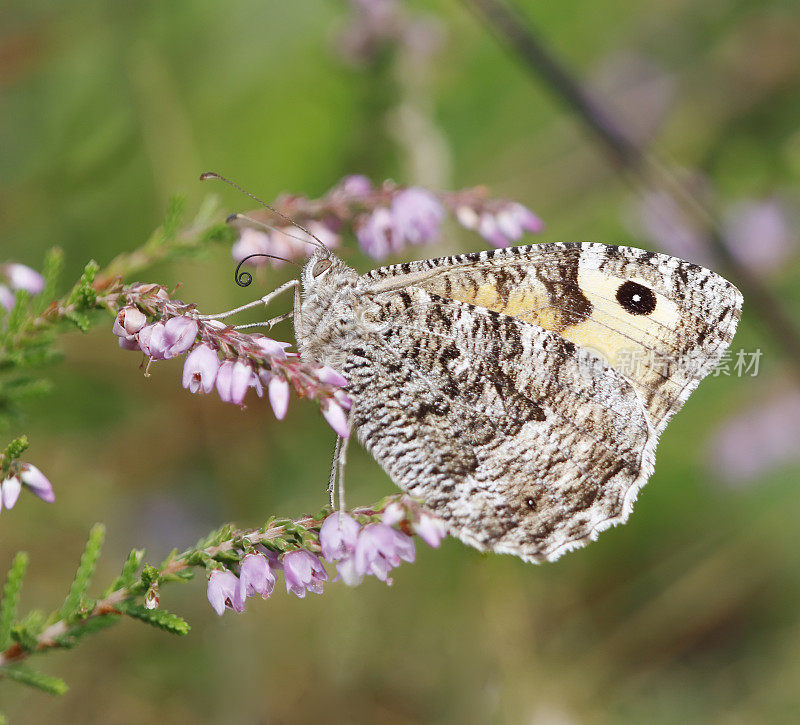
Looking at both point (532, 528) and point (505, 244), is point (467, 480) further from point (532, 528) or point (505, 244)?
point (505, 244)

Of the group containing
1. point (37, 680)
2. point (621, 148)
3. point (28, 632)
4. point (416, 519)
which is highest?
point (621, 148)

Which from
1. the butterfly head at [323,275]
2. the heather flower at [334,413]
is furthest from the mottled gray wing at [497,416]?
the heather flower at [334,413]

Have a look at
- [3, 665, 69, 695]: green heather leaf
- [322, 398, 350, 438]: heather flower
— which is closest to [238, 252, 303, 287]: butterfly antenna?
[322, 398, 350, 438]: heather flower

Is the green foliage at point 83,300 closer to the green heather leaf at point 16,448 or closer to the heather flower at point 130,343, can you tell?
the heather flower at point 130,343

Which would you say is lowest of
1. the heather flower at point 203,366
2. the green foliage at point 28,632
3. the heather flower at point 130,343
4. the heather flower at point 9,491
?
the green foliage at point 28,632

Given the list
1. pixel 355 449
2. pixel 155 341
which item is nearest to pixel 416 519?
pixel 155 341

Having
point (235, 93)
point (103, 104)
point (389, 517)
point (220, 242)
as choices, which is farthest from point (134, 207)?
point (389, 517)

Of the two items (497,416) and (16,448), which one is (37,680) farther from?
(497,416)
